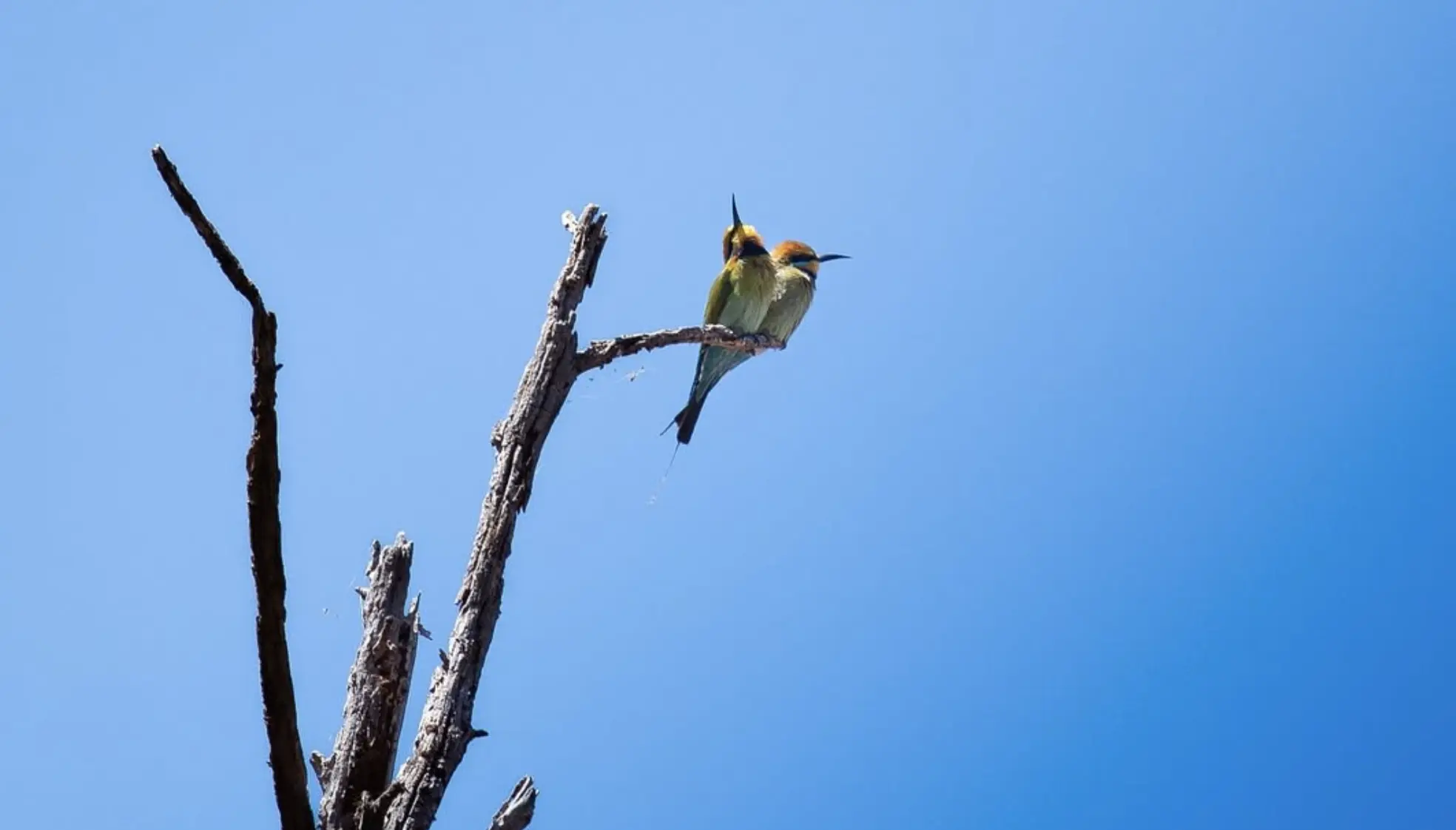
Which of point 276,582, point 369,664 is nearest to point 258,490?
point 276,582

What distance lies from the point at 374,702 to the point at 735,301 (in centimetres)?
457

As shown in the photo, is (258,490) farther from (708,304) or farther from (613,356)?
(708,304)

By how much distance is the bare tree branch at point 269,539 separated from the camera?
1954mm

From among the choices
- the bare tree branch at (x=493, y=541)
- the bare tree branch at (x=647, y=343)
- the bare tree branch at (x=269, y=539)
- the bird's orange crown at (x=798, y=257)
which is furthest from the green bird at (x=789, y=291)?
the bare tree branch at (x=269, y=539)

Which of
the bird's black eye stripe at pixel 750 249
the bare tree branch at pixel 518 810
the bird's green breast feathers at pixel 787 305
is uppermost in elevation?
the bird's black eye stripe at pixel 750 249

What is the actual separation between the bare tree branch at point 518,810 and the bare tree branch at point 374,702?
30 cm

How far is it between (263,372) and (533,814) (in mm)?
1319

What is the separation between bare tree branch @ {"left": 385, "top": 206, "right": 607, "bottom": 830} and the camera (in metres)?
2.66

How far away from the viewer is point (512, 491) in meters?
3.12

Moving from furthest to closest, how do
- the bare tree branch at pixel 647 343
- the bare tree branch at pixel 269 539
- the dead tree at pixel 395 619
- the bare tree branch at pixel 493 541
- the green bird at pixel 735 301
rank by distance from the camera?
1. the green bird at pixel 735 301
2. the bare tree branch at pixel 647 343
3. the bare tree branch at pixel 493 541
4. the dead tree at pixel 395 619
5. the bare tree branch at pixel 269 539

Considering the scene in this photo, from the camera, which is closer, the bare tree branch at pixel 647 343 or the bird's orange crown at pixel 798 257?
the bare tree branch at pixel 647 343

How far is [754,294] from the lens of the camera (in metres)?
7.02

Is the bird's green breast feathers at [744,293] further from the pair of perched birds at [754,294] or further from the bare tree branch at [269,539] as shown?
the bare tree branch at [269,539]

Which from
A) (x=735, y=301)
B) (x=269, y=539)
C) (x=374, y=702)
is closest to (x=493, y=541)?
(x=374, y=702)
